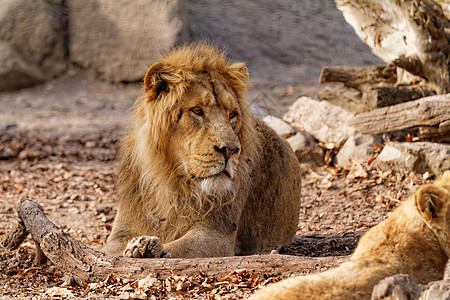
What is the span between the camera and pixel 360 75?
27.8 ft

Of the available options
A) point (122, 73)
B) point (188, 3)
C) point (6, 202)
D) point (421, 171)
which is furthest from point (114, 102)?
point (421, 171)

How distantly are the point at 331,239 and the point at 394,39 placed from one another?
354cm

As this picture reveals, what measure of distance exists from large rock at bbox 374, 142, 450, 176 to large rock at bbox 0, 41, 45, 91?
10.00 m

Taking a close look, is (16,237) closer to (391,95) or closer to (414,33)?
(391,95)

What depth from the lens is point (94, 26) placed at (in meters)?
15.0

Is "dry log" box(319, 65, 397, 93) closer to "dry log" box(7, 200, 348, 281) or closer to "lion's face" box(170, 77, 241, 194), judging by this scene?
"lion's face" box(170, 77, 241, 194)

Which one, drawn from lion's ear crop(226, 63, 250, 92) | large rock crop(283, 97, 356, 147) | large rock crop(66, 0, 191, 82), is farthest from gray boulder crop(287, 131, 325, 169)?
large rock crop(66, 0, 191, 82)

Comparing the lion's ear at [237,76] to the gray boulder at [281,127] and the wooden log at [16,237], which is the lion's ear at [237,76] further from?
the gray boulder at [281,127]

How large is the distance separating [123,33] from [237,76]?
10375mm

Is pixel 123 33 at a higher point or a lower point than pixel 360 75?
lower

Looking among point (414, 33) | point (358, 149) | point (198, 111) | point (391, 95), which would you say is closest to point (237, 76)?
point (198, 111)

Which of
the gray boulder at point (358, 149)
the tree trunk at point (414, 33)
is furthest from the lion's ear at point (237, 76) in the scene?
the tree trunk at point (414, 33)

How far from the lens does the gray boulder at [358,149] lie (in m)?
7.55

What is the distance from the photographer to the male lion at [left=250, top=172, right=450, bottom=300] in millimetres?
2576
